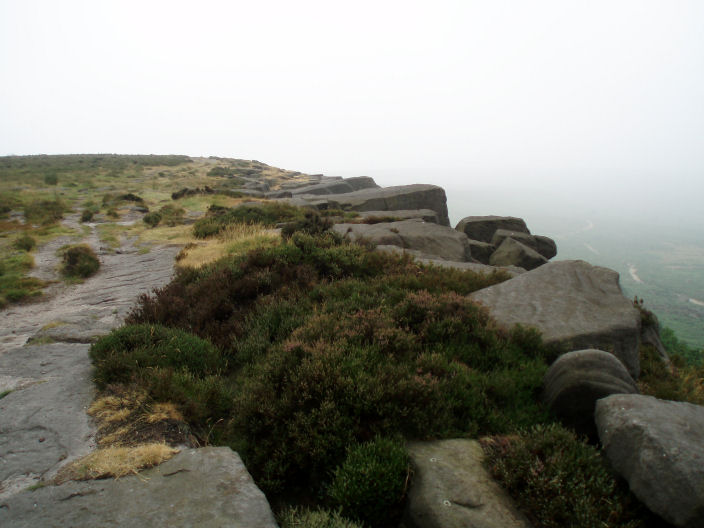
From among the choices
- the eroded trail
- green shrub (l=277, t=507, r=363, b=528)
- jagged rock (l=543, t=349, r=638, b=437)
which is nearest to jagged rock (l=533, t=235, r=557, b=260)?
jagged rock (l=543, t=349, r=638, b=437)

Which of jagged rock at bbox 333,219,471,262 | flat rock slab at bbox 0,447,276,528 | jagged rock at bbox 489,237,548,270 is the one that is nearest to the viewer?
flat rock slab at bbox 0,447,276,528

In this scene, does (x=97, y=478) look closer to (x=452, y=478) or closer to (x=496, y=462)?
(x=452, y=478)

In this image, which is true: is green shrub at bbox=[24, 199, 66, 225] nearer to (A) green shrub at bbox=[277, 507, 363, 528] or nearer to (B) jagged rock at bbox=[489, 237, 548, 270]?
(B) jagged rock at bbox=[489, 237, 548, 270]

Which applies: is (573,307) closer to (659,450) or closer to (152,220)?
(659,450)

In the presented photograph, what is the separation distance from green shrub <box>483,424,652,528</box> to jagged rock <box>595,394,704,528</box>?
0.63ft

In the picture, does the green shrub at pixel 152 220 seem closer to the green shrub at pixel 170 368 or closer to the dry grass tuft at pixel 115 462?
the green shrub at pixel 170 368

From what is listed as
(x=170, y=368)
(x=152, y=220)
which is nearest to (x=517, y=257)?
(x=170, y=368)

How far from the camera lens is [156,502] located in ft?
10.1

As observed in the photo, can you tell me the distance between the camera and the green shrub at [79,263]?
1265 cm

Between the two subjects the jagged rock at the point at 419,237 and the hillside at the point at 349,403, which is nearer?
the hillside at the point at 349,403

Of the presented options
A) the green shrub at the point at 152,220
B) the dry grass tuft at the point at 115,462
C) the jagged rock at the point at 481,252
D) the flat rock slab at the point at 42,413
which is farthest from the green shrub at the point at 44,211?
the jagged rock at the point at 481,252

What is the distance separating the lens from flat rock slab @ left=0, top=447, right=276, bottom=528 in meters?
2.89

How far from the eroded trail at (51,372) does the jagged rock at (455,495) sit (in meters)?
3.59

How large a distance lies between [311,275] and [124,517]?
19.7 feet
